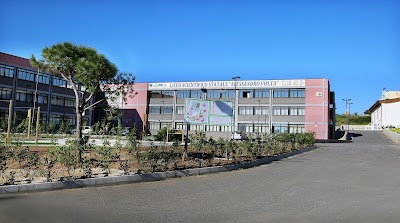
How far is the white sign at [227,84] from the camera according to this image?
6700cm

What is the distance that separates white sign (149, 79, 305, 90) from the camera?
220 feet

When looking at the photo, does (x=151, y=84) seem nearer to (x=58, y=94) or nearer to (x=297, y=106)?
(x=58, y=94)

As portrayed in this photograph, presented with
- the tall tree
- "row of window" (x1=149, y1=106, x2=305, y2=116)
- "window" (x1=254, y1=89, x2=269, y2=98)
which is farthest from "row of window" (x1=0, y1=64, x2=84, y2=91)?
the tall tree

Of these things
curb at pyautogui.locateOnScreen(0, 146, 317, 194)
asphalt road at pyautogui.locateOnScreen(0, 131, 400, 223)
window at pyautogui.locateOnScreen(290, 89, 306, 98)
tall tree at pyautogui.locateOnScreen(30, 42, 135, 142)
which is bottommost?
asphalt road at pyautogui.locateOnScreen(0, 131, 400, 223)

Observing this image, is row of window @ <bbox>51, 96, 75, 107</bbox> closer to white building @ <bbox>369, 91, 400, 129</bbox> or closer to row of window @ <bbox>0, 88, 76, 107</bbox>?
row of window @ <bbox>0, 88, 76, 107</bbox>

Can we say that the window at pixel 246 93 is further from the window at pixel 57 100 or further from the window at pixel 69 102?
the window at pixel 57 100

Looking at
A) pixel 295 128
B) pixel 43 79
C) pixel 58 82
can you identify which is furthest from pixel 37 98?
pixel 295 128

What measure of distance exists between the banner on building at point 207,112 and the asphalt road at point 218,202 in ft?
13.5

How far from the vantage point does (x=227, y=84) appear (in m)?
72.4

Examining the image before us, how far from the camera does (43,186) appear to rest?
8.56 m

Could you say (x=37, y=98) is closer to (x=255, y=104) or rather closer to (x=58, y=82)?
(x=58, y=82)

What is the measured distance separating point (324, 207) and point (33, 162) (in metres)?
7.93

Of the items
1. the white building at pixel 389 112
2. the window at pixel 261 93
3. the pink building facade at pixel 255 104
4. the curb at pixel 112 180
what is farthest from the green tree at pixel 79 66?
the white building at pixel 389 112

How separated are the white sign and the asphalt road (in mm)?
56963
